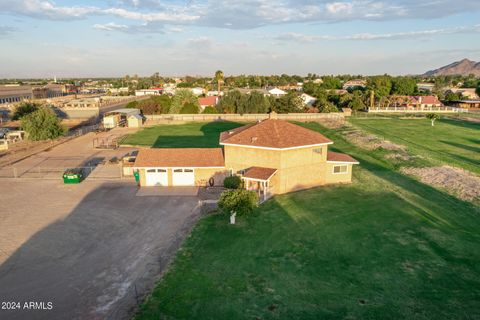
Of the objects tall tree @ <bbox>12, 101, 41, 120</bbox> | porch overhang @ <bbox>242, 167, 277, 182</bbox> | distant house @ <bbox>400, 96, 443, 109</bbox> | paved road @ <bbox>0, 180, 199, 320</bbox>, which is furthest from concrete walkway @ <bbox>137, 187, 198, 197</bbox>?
distant house @ <bbox>400, 96, 443, 109</bbox>

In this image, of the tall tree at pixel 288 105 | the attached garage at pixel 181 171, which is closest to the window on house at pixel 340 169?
the attached garage at pixel 181 171

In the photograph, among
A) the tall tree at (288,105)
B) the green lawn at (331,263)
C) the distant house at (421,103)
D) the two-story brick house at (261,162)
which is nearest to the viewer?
the green lawn at (331,263)

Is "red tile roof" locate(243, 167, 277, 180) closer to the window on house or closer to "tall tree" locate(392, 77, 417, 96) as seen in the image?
the window on house

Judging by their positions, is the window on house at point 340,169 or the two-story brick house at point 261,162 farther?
the window on house at point 340,169

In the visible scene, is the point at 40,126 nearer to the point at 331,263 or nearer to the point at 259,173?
the point at 259,173

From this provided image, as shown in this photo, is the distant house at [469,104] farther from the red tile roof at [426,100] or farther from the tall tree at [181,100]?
the tall tree at [181,100]

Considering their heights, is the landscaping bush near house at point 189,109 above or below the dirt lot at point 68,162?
above

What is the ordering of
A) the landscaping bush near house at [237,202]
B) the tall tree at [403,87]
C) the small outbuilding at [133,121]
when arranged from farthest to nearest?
the tall tree at [403,87] → the small outbuilding at [133,121] → the landscaping bush near house at [237,202]
